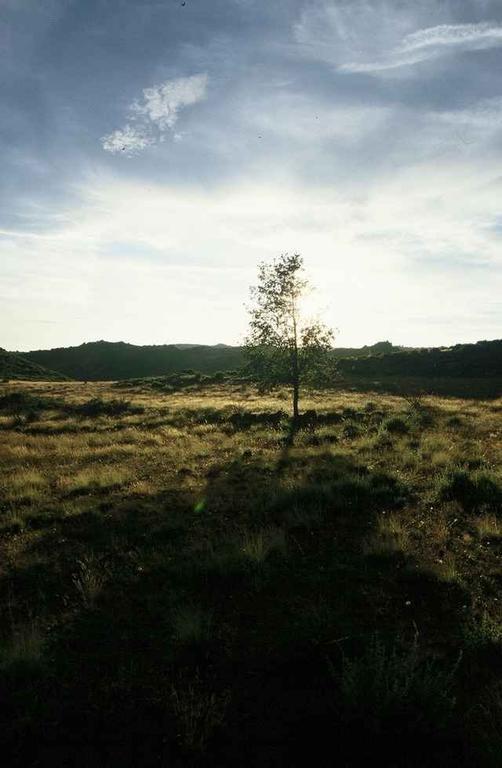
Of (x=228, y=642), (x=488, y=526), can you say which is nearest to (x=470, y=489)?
(x=488, y=526)

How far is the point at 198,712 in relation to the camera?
4320 millimetres

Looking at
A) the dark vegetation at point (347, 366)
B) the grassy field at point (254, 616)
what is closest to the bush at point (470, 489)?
the grassy field at point (254, 616)

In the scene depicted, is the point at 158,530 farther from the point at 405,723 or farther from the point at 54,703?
the point at 405,723

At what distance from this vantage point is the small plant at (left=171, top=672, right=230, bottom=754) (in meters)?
4.18

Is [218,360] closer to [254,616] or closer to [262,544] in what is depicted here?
[262,544]

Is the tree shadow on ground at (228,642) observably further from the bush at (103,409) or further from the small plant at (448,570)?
the bush at (103,409)

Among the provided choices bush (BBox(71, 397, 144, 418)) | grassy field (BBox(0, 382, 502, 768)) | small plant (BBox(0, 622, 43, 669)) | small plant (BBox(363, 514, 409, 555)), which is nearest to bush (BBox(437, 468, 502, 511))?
grassy field (BBox(0, 382, 502, 768))

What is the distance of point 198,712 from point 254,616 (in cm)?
194

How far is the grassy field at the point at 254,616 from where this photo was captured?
4266 mm

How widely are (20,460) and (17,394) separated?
71.5 ft

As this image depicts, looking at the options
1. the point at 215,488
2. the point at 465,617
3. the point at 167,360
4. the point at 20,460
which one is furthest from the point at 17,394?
the point at 167,360

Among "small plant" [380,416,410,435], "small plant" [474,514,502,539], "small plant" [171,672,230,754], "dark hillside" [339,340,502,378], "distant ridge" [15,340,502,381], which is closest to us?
"small plant" [171,672,230,754]

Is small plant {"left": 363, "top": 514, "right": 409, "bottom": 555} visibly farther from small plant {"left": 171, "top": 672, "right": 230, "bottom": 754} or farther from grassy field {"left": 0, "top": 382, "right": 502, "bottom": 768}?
small plant {"left": 171, "top": 672, "right": 230, "bottom": 754}

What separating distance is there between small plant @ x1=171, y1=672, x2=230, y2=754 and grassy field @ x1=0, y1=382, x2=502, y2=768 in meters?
0.02
